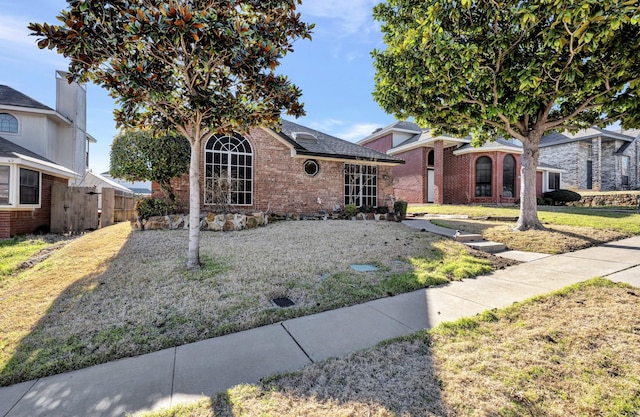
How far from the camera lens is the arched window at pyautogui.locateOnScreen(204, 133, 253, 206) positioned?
36.1ft

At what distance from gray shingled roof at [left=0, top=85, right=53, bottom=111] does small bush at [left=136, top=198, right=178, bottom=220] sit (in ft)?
32.5

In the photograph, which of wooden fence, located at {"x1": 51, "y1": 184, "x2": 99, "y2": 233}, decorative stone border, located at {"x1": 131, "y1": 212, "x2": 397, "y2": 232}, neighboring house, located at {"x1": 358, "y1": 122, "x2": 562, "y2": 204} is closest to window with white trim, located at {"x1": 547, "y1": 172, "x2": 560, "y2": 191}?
neighboring house, located at {"x1": 358, "y1": 122, "x2": 562, "y2": 204}

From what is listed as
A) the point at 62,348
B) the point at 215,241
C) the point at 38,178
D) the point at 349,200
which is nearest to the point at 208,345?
the point at 62,348

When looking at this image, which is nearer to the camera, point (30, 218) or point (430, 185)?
point (30, 218)

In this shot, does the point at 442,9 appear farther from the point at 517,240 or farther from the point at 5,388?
the point at 5,388

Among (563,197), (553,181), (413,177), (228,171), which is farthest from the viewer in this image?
(553,181)

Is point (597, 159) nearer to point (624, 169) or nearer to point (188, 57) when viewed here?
point (624, 169)

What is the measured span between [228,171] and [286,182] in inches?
96.5

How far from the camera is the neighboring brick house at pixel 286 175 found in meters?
11.1

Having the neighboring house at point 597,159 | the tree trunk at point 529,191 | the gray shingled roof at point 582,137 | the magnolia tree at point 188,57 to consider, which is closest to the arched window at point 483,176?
the gray shingled roof at point 582,137

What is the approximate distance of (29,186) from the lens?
404 inches

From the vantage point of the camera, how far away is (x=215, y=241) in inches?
302

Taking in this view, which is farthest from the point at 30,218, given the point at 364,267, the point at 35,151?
the point at 364,267

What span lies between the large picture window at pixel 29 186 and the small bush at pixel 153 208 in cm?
431
